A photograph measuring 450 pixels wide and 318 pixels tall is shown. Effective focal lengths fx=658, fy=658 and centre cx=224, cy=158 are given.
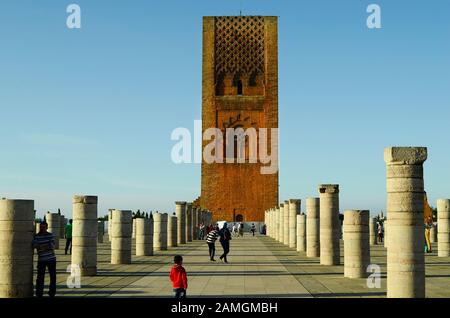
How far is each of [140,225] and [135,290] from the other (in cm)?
962

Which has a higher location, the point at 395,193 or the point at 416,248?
the point at 395,193

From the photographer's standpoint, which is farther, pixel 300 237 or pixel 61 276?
pixel 300 237

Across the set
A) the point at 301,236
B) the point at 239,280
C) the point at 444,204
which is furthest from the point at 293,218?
the point at 239,280

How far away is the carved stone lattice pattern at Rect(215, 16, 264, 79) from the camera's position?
5462cm

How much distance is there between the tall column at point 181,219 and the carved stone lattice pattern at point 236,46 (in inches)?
1038

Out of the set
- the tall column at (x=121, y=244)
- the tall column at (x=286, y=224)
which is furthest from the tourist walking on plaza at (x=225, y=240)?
the tall column at (x=286, y=224)

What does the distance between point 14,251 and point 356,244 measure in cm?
728

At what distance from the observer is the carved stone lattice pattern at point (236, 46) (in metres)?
54.6

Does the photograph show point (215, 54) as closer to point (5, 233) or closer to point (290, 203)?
point (290, 203)

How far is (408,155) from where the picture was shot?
9.77m

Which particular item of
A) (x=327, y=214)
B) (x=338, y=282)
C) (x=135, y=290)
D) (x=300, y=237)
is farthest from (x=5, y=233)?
(x=300, y=237)

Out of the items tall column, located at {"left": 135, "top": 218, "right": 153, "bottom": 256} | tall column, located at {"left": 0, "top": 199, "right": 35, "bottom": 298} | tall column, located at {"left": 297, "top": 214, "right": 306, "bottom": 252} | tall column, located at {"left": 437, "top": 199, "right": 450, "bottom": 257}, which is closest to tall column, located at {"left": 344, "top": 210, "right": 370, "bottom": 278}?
tall column, located at {"left": 0, "top": 199, "right": 35, "bottom": 298}

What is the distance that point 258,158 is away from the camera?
5403 centimetres

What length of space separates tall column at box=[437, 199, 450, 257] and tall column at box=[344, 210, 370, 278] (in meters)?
7.79
